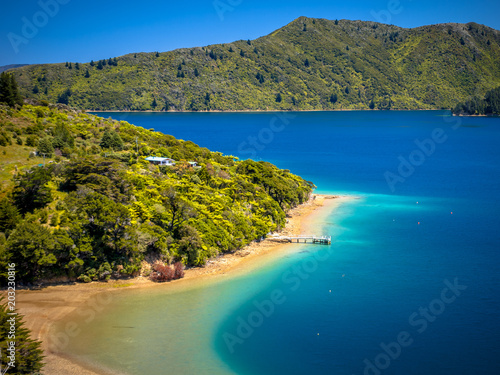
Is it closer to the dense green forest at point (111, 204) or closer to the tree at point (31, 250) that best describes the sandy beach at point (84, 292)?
the dense green forest at point (111, 204)

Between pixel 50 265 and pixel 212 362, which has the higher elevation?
pixel 50 265

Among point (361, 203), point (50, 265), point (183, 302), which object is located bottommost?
point (183, 302)

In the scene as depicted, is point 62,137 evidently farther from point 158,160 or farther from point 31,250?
point 31,250

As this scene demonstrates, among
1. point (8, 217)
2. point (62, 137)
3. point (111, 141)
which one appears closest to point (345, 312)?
point (8, 217)

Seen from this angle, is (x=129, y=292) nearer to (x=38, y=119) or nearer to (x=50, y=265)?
(x=50, y=265)

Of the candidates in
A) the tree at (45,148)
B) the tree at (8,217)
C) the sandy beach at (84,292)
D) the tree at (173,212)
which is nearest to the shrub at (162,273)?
the sandy beach at (84,292)

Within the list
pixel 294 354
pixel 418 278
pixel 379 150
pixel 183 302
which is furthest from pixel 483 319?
pixel 379 150

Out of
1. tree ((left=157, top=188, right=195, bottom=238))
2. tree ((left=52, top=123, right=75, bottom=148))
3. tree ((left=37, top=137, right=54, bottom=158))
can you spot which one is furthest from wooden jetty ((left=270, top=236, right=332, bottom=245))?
tree ((left=52, top=123, right=75, bottom=148))
